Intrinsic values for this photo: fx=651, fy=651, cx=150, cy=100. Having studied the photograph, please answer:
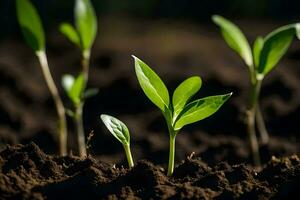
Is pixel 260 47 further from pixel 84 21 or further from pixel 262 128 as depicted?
pixel 262 128

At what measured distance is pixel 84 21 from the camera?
2289 millimetres

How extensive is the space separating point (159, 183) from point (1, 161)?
395mm

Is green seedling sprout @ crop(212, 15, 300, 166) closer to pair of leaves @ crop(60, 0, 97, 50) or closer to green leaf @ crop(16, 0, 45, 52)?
pair of leaves @ crop(60, 0, 97, 50)

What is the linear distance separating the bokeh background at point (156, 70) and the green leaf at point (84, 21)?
1.90 feet

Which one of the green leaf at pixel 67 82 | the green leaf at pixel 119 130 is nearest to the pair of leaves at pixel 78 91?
the green leaf at pixel 67 82

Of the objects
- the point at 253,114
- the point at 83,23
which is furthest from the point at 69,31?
the point at 253,114

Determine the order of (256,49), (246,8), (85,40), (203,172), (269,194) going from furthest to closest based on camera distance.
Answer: (246,8)
(85,40)
(256,49)
(203,172)
(269,194)

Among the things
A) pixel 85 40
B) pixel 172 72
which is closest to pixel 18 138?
pixel 85 40

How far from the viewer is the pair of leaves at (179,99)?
65.6 inches

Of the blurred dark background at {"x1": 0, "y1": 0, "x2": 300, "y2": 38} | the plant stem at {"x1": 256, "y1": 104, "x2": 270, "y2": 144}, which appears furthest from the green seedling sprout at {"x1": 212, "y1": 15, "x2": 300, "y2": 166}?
the blurred dark background at {"x1": 0, "y1": 0, "x2": 300, "y2": 38}

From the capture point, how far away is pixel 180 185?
1.61 metres

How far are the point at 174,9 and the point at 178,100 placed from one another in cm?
371

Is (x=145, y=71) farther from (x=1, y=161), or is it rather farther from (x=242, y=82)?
(x=242, y=82)

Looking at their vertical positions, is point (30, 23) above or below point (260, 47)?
above
